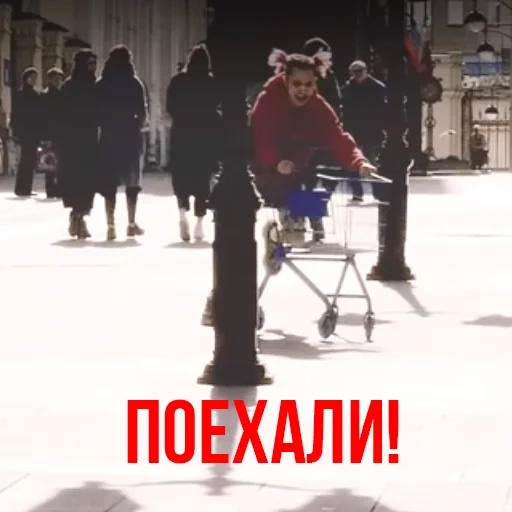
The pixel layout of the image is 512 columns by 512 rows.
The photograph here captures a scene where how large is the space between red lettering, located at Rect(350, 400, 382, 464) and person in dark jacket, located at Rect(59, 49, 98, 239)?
11.9 m

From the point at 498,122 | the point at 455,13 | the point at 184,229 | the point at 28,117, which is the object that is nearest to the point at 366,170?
the point at 184,229

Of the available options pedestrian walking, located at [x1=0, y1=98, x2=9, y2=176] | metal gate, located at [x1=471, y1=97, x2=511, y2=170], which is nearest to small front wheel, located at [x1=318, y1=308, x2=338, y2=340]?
pedestrian walking, located at [x1=0, y1=98, x2=9, y2=176]

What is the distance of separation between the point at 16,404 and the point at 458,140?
245ft

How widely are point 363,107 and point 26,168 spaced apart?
790 cm

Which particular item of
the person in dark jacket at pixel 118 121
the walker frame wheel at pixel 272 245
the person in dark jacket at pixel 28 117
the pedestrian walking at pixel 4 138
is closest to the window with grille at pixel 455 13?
the pedestrian walking at pixel 4 138

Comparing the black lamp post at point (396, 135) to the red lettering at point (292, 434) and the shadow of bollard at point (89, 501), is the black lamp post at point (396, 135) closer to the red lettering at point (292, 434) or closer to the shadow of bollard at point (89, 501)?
the red lettering at point (292, 434)

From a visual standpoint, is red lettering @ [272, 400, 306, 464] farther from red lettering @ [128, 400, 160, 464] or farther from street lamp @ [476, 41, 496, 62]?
street lamp @ [476, 41, 496, 62]

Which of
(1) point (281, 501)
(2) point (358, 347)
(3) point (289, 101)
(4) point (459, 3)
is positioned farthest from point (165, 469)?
(4) point (459, 3)

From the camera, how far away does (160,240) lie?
771 inches

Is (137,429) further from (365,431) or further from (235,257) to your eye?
(235,257)

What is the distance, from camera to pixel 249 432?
7.21m

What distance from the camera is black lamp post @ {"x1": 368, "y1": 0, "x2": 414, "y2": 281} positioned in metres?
14.8

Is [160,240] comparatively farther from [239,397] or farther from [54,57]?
[54,57]

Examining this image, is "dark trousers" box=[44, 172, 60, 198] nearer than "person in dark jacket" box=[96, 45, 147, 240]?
No
